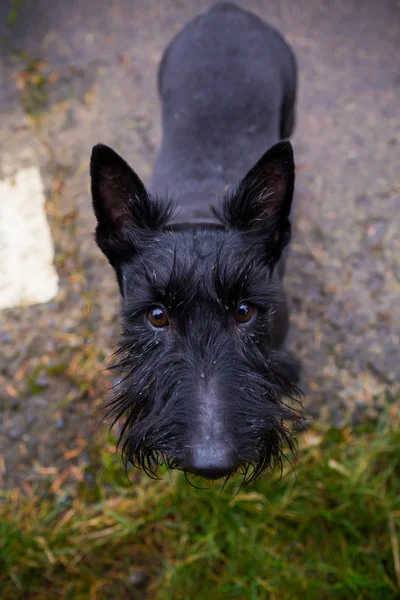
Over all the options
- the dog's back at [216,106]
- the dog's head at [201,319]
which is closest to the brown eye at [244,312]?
the dog's head at [201,319]

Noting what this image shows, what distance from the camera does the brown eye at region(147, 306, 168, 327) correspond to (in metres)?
2.44

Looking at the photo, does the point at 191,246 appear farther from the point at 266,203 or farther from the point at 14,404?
the point at 14,404

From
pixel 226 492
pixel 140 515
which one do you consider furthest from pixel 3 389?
pixel 226 492

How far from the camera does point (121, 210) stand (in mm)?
2701

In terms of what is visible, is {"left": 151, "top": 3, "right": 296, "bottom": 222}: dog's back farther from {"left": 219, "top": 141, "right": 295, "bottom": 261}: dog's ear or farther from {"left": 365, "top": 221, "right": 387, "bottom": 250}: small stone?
{"left": 365, "top": 221, "right": 387, "bottom": 250}: small stone

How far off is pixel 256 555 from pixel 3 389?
2.02 meters

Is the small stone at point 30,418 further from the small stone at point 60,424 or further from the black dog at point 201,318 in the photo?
the black dog at point 201,318

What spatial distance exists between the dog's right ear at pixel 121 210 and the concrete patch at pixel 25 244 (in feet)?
5.71

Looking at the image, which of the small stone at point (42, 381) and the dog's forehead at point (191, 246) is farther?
the small stone at point (42, 381)

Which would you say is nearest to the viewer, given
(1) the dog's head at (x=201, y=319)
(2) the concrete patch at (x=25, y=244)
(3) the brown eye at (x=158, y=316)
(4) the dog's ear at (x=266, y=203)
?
(1) the dog's head at (x=201, y=319)

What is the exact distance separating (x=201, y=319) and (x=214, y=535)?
1795mm

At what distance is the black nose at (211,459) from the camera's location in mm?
2056

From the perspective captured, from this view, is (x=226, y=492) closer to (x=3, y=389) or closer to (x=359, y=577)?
(x=359, y=577)

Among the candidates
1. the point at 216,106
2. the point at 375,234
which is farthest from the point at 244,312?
the point at 375,234
